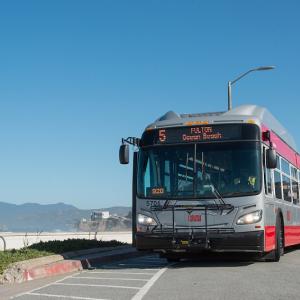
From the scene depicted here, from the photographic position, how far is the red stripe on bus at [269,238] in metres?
13.1

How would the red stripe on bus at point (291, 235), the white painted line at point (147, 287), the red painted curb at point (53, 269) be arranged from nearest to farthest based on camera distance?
the white painted line at point (147, 287) → the red painted curb at point (53, 269) → the red stripe on bus at point (291, 235)

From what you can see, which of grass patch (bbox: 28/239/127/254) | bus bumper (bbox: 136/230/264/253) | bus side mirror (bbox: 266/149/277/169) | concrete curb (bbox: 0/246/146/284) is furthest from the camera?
grass patch (bbox: 28/239/127/254)

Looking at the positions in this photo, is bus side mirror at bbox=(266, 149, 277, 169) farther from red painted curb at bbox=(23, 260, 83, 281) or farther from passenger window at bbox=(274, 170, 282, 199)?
red painted curb at bbox=(23, 260, 83, 281)

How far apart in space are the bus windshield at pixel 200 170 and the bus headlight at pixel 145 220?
456 mm

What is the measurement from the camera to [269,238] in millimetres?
13367

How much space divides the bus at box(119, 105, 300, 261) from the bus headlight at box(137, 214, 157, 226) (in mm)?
22

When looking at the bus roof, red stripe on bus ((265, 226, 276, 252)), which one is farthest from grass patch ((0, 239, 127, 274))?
red stripe on bus ((265, 226, 276, 252))

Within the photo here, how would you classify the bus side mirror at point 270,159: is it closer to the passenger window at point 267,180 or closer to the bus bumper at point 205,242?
the passenger window at point 267,180

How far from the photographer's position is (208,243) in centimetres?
1295

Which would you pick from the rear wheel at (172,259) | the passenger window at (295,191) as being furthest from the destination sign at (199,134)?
the passenger window at (295,191)

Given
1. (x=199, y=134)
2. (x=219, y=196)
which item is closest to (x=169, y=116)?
(x=199, y=134)

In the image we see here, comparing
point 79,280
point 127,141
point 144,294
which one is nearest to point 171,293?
point 144,294

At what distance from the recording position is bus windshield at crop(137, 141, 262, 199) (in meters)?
13.0

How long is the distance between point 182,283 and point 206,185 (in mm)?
3051
